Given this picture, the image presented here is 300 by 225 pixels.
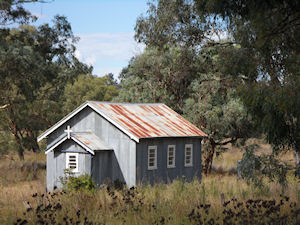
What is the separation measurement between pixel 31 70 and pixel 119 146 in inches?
402

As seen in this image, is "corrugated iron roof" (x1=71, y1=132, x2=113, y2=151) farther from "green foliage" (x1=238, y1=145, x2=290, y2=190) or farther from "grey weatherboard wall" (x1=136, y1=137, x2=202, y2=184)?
"green foliage" (x1=238, y1=145, x2=290, y2=190)

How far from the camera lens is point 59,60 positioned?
35.3 metres

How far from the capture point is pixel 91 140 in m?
23.0

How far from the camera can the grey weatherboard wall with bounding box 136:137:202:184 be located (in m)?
22.8

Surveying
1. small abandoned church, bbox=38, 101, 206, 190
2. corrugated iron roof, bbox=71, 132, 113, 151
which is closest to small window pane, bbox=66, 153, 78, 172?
small abandoned church, bbox=38, 101, 206, 190

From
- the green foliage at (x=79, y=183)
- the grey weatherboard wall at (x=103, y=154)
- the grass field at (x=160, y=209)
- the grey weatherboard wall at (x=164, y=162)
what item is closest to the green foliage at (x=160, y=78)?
the grey weatherboard wall at (x=164, y=162)

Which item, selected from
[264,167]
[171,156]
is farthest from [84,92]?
[264,167]

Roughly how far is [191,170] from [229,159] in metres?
17.8

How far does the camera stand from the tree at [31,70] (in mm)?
29594

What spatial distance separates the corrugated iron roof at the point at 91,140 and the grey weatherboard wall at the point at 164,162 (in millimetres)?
1729

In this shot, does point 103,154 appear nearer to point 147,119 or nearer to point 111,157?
point 111,157

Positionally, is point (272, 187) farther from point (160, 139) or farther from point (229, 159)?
point (229, 159)

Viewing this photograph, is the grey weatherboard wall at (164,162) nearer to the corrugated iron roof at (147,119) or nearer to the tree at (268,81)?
the corrugated iron roof at (147,119)

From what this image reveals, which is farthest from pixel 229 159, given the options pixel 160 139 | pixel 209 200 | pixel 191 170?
pixel 209 200
